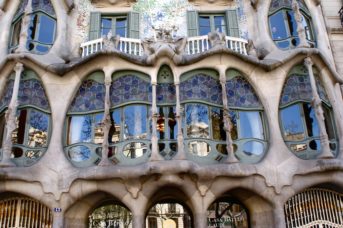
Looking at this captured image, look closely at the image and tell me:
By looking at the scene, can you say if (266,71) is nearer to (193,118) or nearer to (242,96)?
(242,96)

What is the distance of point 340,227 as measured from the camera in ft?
41.1

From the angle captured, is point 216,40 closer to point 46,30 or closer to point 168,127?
point 168,127

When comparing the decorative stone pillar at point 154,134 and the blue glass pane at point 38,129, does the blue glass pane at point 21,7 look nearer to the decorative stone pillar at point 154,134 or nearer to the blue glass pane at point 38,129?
the blue glass pane at point 38,129

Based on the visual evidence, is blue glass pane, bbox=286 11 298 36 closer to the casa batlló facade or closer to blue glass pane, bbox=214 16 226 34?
the casa batlló facade

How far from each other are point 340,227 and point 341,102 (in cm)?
443

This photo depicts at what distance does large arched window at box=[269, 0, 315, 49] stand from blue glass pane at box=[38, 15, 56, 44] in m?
8.17

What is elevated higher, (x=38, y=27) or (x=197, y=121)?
(x=38, y=27)

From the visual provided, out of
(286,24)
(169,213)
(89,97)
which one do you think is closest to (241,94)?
(286,24)

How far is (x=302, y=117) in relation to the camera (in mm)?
13000

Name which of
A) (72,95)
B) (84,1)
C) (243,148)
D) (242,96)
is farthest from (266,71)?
(84,1)

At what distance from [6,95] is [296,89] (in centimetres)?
993

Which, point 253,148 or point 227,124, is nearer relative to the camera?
point 227,124

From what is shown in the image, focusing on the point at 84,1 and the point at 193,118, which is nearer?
the point at 193,118

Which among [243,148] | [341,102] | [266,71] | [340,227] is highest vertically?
[266,71]
